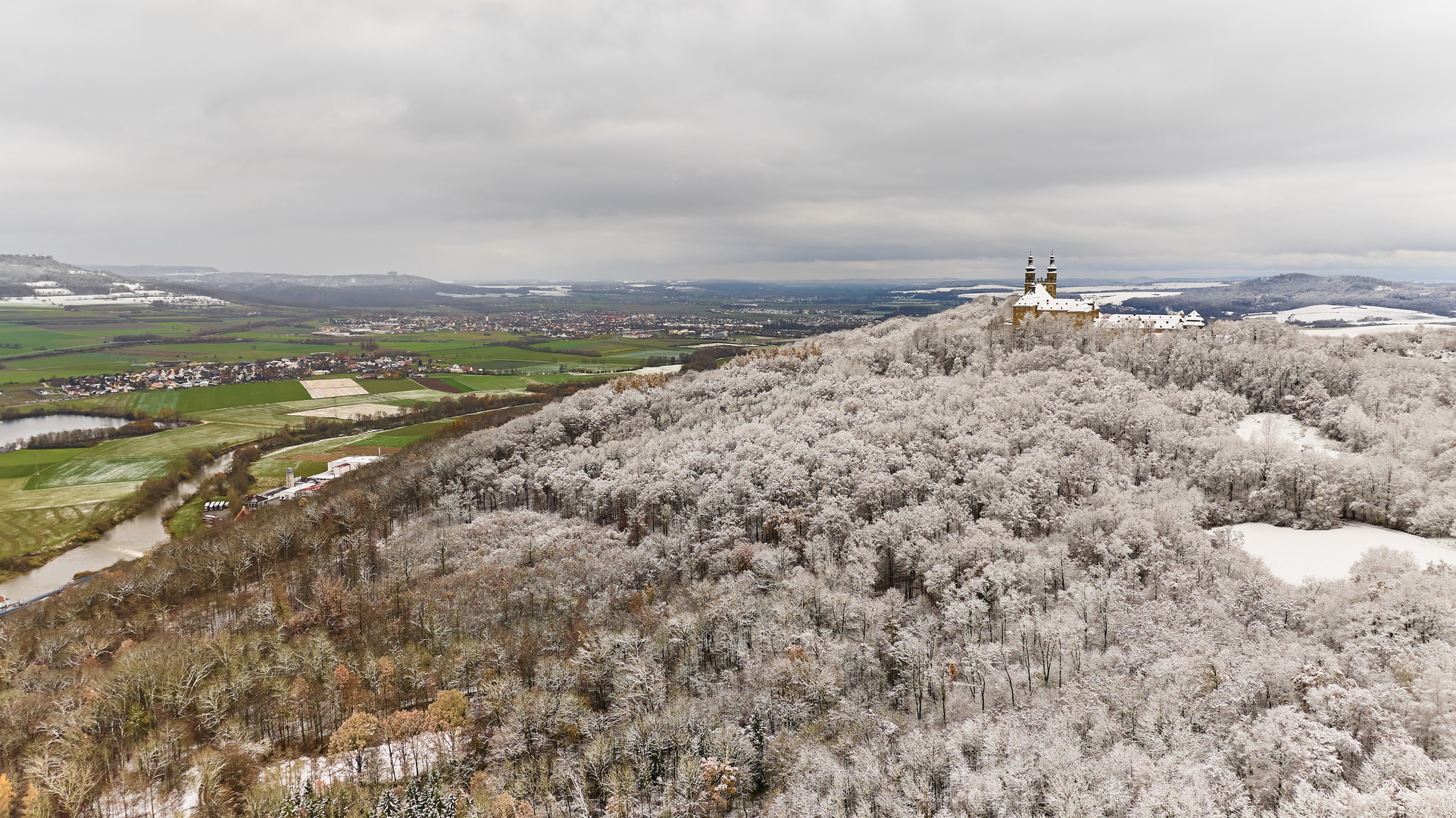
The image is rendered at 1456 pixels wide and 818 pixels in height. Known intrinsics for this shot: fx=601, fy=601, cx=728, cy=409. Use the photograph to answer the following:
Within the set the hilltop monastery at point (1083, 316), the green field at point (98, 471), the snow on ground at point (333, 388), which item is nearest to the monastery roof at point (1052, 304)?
the hilltop monastery at point (1083, 316)

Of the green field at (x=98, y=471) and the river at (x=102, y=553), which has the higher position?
the green field at (x=98, y=471)

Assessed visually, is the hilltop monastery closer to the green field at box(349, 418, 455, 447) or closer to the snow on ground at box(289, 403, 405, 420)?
the green field at box(349, 418, 455, 447)

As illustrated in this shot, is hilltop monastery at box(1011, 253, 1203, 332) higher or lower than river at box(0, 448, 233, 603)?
higher

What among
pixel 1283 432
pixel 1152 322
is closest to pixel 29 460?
pixel 1283 432

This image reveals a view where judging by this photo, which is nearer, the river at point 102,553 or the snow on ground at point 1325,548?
the snow on ground at point 1325,548

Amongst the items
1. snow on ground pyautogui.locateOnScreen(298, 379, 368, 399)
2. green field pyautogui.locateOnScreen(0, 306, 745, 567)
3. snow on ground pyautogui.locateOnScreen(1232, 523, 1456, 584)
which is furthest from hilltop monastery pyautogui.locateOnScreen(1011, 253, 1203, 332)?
snow on ground pyautogui.locateOnScreen(298, 379, 368, 399)

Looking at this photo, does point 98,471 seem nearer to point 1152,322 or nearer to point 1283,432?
point 1283,432

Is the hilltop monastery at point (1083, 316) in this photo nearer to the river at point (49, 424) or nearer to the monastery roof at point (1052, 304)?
the monastery roof at point (1052, 304)
